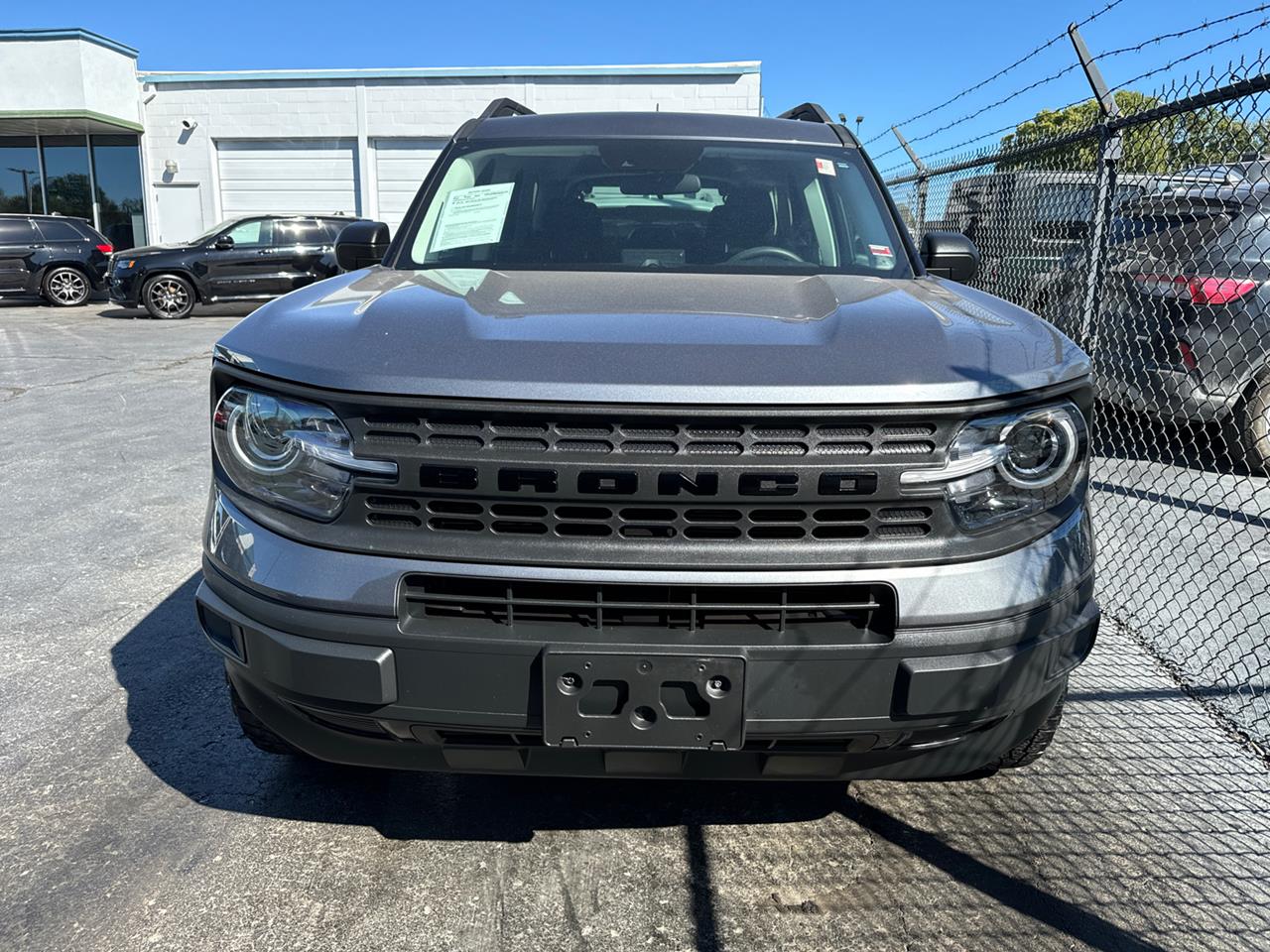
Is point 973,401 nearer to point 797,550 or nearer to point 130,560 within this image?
point 797,550

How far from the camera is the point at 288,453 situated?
1.99m

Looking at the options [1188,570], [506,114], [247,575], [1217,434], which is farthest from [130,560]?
[1217,434]

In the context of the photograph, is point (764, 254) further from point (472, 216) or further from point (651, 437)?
point (651, 437)

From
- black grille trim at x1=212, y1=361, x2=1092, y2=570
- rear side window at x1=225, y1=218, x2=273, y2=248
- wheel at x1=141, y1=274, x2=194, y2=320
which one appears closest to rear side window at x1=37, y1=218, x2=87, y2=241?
wheel at x1=141, y1=274, x2=194, y2=320

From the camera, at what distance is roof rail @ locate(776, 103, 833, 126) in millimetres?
4018

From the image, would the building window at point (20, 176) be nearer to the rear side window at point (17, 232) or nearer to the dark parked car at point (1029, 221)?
the rear side window at point (17, 232)

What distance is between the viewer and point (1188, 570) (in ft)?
15.0

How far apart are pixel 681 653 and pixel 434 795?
1167mm

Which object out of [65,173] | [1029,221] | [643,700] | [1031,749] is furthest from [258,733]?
[65,173]

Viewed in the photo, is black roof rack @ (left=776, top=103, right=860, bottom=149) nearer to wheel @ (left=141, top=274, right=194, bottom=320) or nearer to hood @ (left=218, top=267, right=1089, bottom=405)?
hood @ (left=218, top=267, right=1089, bottom=405)

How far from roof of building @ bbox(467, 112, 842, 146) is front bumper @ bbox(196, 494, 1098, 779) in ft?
6.74

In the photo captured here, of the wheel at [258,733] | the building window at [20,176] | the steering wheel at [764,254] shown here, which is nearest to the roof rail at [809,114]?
the steering wheel at [764,254]

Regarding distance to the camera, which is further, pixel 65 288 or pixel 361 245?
pixel 65 288

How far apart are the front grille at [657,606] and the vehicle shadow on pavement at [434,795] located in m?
0.87
